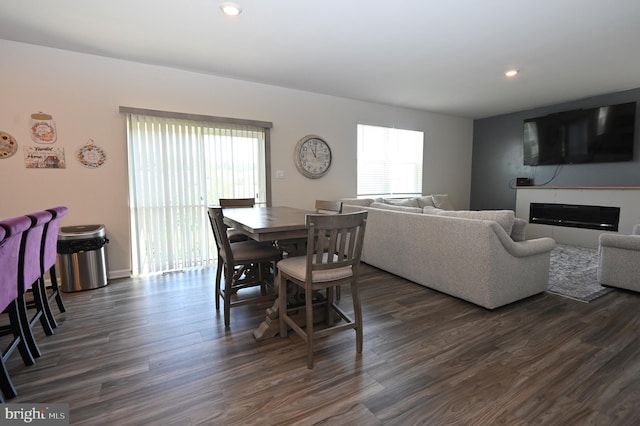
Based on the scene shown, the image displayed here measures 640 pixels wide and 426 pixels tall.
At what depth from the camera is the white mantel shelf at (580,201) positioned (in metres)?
4.53

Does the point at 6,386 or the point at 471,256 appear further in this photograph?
the point at 471,256

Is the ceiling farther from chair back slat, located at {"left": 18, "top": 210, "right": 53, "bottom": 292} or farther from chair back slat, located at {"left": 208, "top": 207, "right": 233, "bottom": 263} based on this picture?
chair back slat, located at {"left": 18, "top": 210, "right": 53, "bottom": 292}

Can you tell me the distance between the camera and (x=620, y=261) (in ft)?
10.1

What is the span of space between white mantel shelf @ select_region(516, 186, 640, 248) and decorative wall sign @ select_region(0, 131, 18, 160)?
7768 mm

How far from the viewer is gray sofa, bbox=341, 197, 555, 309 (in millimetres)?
2582

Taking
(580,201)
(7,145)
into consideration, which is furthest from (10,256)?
(580,201)

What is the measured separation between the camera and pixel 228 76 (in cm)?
395

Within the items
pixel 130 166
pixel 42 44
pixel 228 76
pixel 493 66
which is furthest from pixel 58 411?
pixel 493 66

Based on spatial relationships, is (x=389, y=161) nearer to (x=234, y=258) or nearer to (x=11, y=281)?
(x=234, y=258)

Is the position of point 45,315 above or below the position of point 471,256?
below

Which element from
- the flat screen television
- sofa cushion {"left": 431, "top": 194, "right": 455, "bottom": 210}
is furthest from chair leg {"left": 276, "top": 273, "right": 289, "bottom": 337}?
the flat screen television

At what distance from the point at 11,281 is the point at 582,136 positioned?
7.42 metres

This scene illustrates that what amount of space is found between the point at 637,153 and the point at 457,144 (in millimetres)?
2853

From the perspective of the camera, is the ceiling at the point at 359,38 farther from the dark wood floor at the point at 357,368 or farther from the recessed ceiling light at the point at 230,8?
the dark wood floor at the point at 357,368
